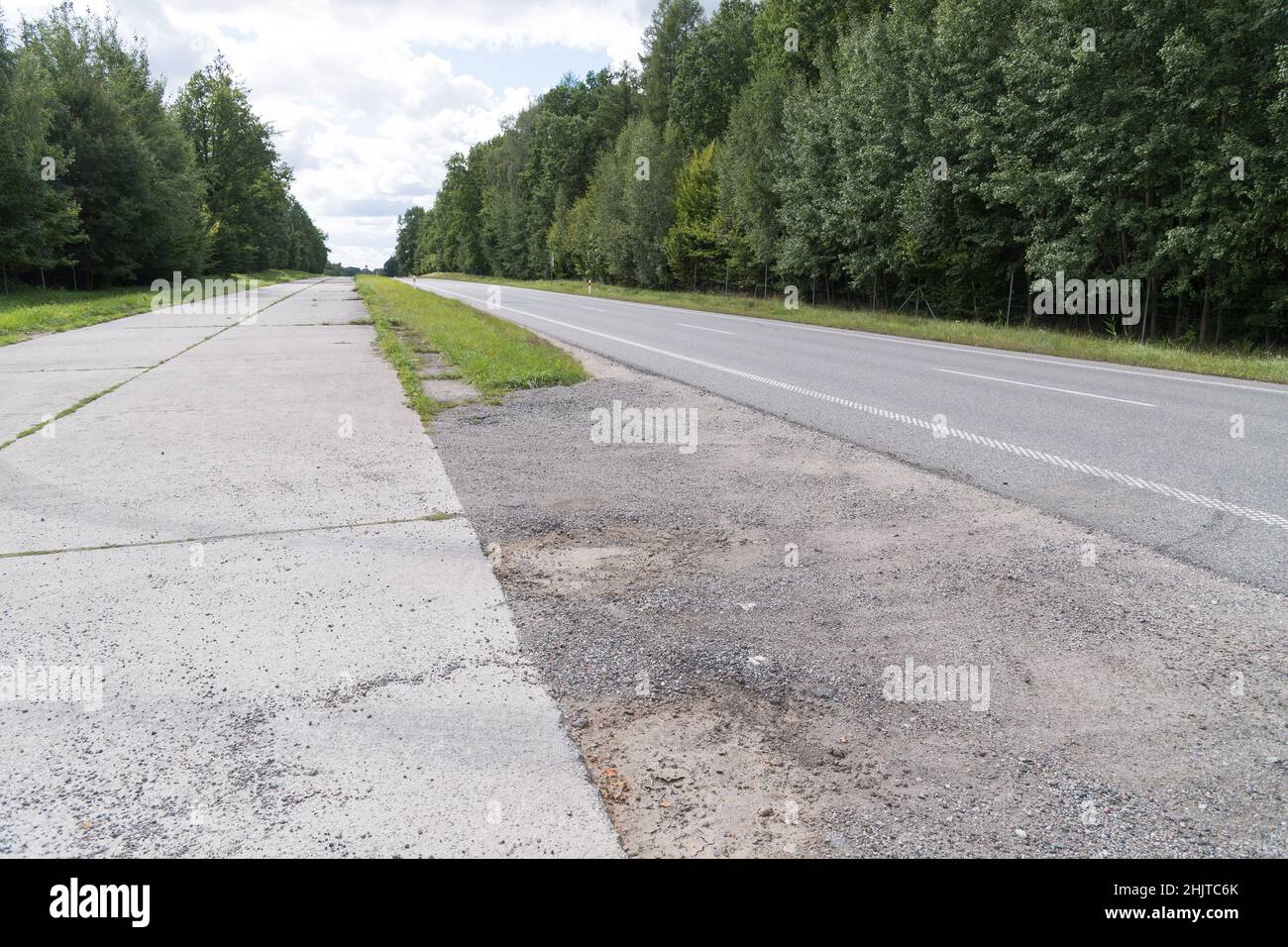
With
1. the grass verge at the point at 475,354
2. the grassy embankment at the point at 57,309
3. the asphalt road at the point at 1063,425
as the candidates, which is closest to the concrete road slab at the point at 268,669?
the asphalt road at the point at 1063,425

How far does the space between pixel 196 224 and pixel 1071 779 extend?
58839mm

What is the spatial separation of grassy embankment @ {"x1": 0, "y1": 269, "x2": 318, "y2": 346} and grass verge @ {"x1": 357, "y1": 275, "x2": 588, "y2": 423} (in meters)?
7.71

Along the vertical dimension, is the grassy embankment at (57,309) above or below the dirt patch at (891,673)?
above

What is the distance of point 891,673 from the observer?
369 cm

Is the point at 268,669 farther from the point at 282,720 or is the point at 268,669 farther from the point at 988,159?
the point at 988,159

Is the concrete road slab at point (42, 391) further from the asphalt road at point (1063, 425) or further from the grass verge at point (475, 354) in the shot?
the asphalt road at point (1063, 425)

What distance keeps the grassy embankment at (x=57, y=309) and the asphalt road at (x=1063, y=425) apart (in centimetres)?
1387

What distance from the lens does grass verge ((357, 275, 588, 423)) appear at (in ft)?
38.9

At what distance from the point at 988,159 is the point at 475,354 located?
17056 millimetres

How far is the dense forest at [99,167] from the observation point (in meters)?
28.9

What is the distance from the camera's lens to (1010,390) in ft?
37.4

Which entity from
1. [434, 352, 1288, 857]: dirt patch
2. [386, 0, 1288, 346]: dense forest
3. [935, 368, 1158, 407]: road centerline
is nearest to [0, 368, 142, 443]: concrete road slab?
[434, 352, 1288, 857]: dirt patch

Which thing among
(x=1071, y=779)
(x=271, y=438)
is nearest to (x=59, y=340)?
(x=271, y=438)

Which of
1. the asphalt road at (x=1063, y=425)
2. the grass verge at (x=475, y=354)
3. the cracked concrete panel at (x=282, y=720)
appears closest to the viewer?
the cracked concrete panel at (x=282, y=720)
